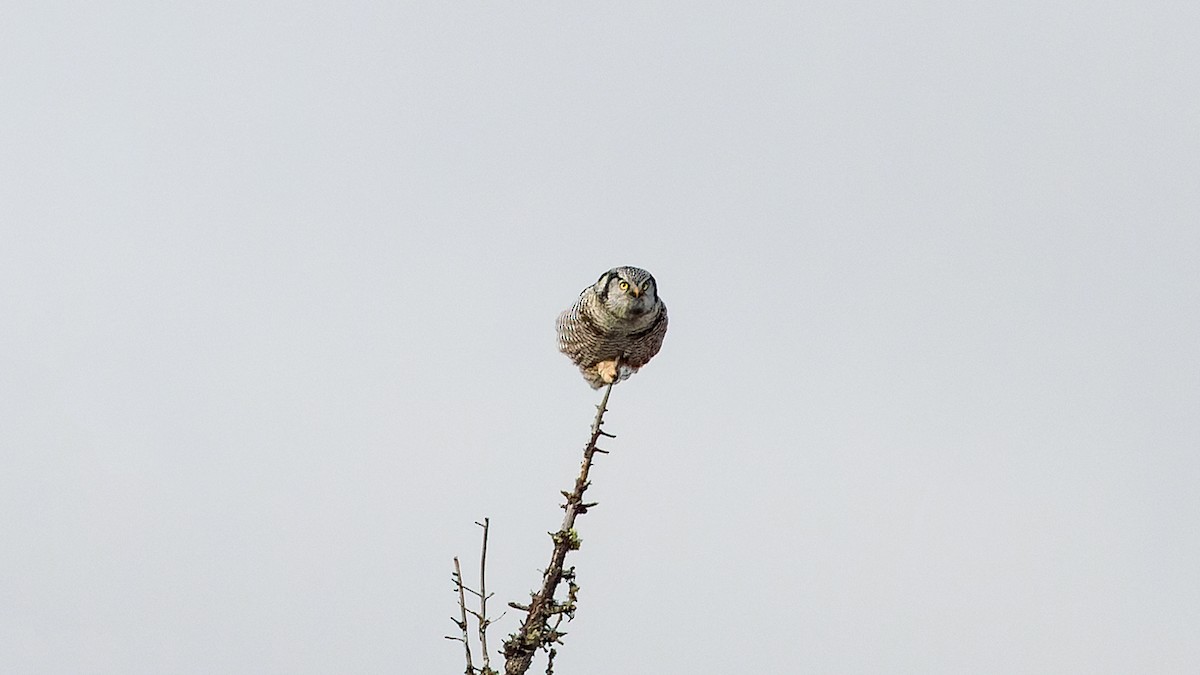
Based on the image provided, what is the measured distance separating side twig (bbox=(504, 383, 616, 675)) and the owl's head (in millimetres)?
4742

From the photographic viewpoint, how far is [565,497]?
11.8 m

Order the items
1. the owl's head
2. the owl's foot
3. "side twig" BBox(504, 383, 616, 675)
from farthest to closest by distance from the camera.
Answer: the owl's foot
the owl's head
"side twig" BBox(504, 383, 616, 675)

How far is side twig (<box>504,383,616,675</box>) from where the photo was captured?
11.4m

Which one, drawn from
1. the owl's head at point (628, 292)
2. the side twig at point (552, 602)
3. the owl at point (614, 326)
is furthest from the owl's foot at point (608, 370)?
the side twig at point (552, 602)

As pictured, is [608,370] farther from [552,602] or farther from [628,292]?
[552,602]

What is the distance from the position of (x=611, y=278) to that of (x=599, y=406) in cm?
473

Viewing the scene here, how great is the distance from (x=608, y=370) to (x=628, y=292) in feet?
5.52

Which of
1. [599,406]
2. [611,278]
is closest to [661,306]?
[611,278]

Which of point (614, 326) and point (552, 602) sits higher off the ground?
point (614, 326)

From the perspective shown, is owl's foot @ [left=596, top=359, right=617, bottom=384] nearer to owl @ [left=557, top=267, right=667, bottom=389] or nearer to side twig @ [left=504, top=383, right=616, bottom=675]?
owl @ [left=557, top=267, right=667, bottom=389]

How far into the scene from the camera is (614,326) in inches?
667

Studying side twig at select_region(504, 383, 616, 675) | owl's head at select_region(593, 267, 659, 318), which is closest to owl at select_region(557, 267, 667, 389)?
owl's head at select_region(593, 267, 659, 318)

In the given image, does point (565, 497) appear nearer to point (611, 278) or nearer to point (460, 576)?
point (460, 576)

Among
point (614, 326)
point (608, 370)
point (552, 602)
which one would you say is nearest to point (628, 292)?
point (614, 326)
